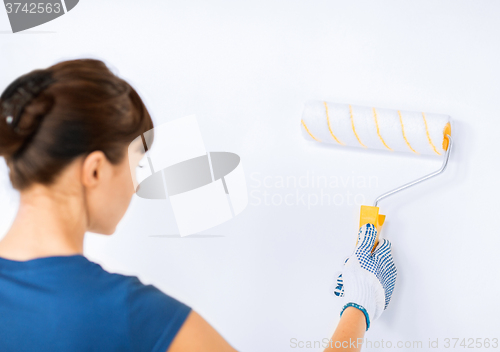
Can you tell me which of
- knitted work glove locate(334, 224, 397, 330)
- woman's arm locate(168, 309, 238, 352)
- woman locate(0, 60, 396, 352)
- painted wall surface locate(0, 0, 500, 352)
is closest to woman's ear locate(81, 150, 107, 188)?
woman locate(0, 60, 396, 352)

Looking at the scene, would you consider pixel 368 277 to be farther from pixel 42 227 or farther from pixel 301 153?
pixel 42 227

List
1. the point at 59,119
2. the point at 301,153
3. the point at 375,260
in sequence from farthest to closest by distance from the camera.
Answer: the point at 301,153
the point at 375,260
the point at 59,119

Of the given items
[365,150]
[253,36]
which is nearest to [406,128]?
[365,150]

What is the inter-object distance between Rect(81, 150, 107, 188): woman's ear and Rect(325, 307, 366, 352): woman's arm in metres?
0.47

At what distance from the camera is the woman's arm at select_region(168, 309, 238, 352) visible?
65 cm

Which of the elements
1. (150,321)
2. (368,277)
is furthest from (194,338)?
(368,277)

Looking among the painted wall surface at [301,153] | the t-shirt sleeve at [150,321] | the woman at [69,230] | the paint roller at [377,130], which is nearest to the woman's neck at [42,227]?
the woman at [69,230]

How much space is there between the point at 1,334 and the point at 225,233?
58cm

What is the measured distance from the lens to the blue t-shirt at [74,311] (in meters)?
0.61

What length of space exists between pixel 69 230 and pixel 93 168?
108 millimetres

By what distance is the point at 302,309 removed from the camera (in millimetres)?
1083

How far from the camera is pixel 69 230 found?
68 cm

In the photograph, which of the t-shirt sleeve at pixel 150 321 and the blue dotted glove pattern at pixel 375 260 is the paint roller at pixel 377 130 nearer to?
the blue dotted glove pattern at pixel 375 260

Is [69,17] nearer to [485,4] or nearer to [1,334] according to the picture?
[1,334]
